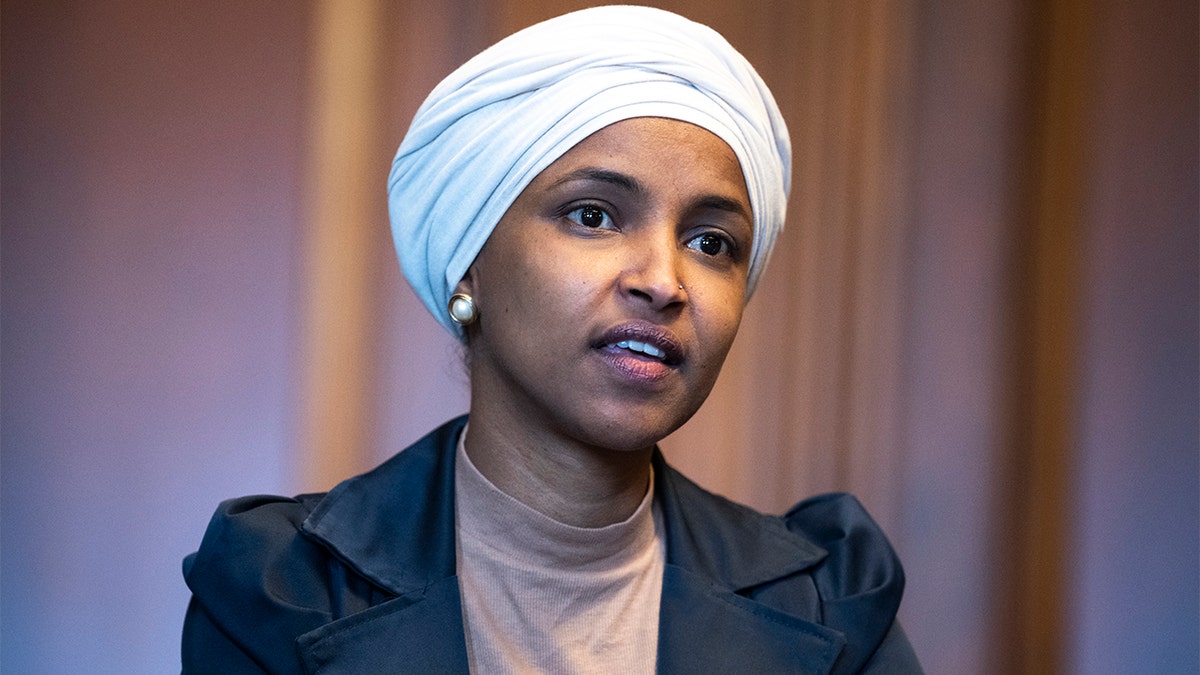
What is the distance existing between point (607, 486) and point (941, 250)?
4.27 feet

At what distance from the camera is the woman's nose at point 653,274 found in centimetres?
156

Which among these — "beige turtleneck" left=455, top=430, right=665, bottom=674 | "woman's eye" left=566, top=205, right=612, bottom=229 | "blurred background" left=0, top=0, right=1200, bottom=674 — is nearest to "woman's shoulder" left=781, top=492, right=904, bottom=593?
"beige turtleneck" left=455, top=430, right=665, bottom=674

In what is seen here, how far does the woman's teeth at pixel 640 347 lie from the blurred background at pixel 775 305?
0.95 metres

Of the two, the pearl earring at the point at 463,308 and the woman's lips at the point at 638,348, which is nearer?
the woman's lips at the point at 638,348

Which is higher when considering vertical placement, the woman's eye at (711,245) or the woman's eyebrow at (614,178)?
the woman's eyebrow at (614,178)

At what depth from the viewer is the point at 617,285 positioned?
158 centimetres

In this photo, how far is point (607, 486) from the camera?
1.73 meters

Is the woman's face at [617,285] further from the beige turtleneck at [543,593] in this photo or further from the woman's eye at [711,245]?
the beige turtleneck at [543,593]

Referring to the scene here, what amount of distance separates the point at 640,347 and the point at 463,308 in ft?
0.95

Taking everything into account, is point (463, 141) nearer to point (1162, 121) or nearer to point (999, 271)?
point (999, 271)

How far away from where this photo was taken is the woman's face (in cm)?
158

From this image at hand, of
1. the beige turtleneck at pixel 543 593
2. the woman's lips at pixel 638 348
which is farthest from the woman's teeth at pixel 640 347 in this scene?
the beige turtleneck at pixel 543 593

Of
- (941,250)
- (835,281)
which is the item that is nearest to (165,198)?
(835,281)

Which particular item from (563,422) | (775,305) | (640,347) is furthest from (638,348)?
(775,305)
